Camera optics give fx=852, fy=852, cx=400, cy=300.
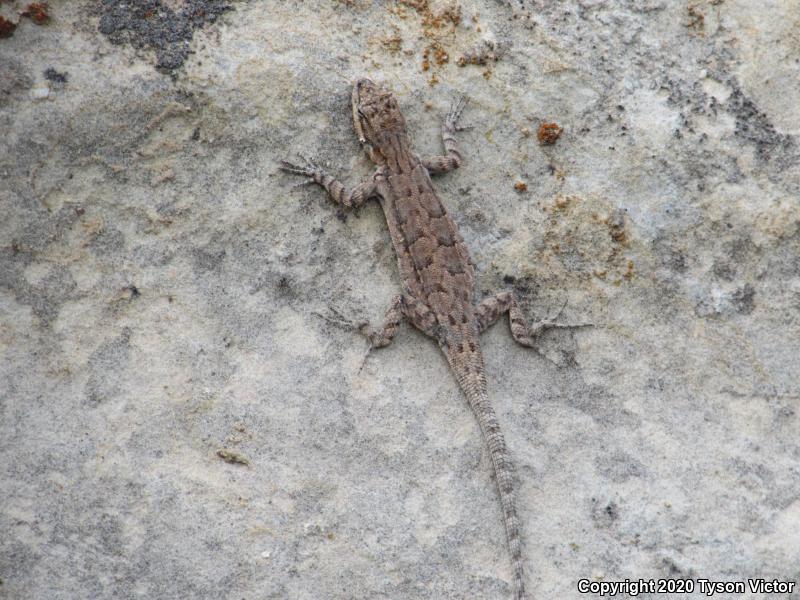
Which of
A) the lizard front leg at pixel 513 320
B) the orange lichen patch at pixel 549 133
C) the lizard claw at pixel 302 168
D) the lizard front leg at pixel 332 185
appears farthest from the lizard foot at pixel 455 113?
the lizard front leg at pixel 513 320

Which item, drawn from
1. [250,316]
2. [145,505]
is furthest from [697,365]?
[145,505]

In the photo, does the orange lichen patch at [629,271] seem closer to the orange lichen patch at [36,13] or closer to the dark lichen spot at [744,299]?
the dark lichen spot at [744,299]

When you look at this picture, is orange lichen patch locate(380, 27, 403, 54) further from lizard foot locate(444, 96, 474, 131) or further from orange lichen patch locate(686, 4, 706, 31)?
orange lichen patch locate(686, 4, 706, 31)

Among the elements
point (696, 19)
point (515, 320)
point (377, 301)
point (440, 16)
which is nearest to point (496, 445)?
point (515, 320)

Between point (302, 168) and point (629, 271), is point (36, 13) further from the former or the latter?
point (629, 271)

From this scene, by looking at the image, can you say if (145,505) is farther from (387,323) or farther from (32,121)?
(32,121)

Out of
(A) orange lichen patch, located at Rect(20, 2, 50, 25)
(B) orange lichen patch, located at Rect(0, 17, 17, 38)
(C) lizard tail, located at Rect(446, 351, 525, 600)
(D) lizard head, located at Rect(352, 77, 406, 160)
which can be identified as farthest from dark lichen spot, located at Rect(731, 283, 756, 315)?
(B) orange lichen patch, located at Rect(0, 17, 17, 38)
